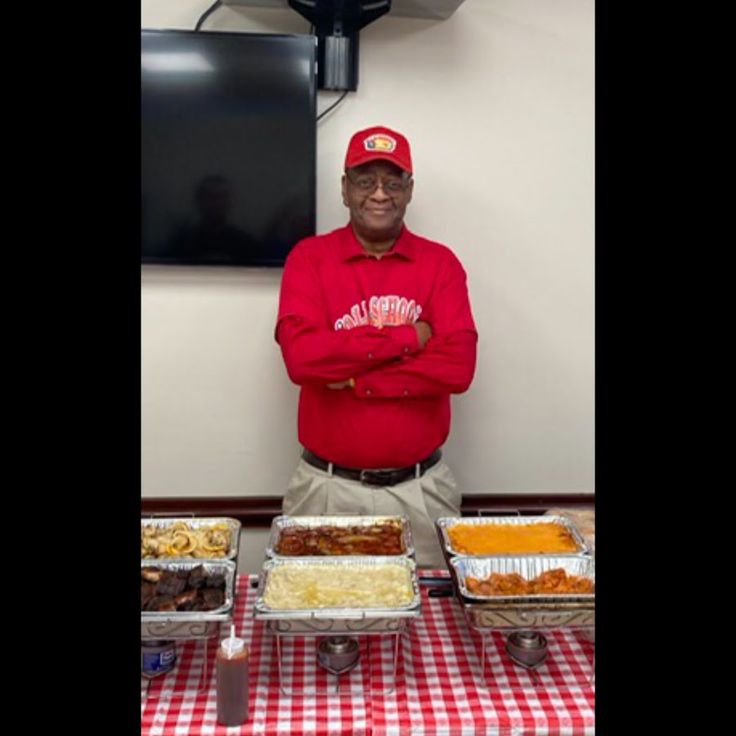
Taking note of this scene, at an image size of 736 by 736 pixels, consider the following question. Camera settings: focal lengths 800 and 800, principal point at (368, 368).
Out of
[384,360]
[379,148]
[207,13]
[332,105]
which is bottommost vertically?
[384,360]

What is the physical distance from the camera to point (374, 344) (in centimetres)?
267

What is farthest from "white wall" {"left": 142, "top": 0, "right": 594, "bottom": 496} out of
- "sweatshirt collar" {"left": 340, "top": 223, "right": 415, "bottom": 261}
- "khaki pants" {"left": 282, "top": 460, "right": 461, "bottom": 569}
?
"khaki pants" {"left": 282, "top": 460, "right": 461, "bottom": 569}

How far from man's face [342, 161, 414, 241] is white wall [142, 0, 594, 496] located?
438mm

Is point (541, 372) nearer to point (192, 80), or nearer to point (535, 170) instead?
point (535, 170)

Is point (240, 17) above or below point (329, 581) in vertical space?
above

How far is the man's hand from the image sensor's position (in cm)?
279

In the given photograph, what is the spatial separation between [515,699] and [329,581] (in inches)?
19.1

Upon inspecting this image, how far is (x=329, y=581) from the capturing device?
1.86m

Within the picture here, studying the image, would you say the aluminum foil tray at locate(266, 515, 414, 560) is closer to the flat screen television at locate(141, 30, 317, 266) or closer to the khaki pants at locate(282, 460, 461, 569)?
the khaki pants at locate(282, 460, 461, 569)

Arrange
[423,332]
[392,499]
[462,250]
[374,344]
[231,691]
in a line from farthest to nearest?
1. [462,250]
2. [392,499]
3. [423,332]
4. [374,344]
5. [231,691]

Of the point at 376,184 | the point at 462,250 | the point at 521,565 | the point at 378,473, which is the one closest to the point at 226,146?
the point at 376,184

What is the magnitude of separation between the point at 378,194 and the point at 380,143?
0.18 metres

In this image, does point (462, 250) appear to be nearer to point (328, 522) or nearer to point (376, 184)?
point (376, 184)
